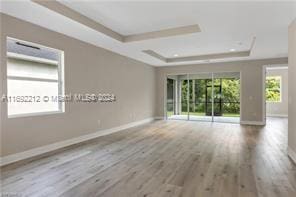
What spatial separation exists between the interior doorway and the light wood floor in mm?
4134

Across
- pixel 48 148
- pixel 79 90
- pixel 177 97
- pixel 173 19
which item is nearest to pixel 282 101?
pixel 177 97

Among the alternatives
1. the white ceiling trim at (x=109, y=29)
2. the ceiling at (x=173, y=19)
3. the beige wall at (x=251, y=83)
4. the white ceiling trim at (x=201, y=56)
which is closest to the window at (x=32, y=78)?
the ceiling at (x=173, y=19)

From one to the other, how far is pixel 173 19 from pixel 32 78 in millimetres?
3224

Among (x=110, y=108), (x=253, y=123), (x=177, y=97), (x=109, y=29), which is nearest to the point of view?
(x=109, y=29)

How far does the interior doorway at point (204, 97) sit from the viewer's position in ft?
28.7

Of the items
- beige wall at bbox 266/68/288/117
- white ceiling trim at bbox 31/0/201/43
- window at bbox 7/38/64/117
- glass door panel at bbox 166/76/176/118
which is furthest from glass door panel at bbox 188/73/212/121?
window at bbox 7/38/64/117

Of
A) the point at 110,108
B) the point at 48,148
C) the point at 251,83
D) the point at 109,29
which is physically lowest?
the point at 48,148

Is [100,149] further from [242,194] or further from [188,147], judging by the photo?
[242,194]

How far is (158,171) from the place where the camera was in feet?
10.2

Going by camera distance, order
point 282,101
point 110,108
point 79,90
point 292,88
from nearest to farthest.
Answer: point 292,88 → point 79,90 → point 110,108 → point 282,101

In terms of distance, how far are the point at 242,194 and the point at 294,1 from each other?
3.05 metres

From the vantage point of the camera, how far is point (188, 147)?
4520mm

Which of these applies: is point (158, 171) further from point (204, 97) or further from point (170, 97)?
point (170, 97)

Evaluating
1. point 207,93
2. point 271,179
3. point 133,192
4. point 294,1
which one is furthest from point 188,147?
point 207,93
